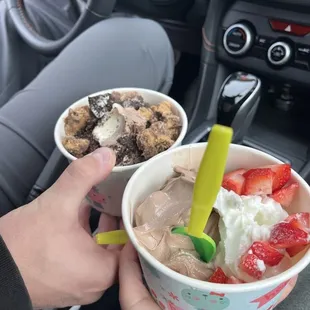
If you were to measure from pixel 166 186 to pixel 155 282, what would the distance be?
0.13 metres

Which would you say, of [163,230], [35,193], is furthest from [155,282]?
[35,193]

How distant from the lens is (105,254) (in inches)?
22.8

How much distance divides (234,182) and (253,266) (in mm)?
118

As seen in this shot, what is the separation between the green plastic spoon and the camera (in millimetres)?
361

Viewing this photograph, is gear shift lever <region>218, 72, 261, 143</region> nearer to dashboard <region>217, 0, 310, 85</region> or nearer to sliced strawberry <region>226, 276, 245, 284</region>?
dashboard <region>217, 0, 310, 85</region>

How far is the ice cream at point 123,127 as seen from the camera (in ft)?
2.09

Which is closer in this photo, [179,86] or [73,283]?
[73,283]

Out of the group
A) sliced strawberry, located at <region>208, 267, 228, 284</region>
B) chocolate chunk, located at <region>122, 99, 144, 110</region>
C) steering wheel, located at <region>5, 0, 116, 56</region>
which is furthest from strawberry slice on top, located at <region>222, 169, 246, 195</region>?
steering wheel, located at <region>5, 0, 116, 56</region>

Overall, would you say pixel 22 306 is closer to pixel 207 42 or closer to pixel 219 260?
pixel 219 260

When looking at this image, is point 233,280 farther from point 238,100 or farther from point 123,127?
point 238,100

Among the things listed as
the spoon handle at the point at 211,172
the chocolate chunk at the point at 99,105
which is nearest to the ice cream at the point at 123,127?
the chocolate chunk at the point at 99,105

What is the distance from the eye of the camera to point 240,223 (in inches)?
20.0

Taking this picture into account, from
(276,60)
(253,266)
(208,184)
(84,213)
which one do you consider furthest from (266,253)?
(276,60)

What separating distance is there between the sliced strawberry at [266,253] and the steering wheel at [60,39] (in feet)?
2.33
